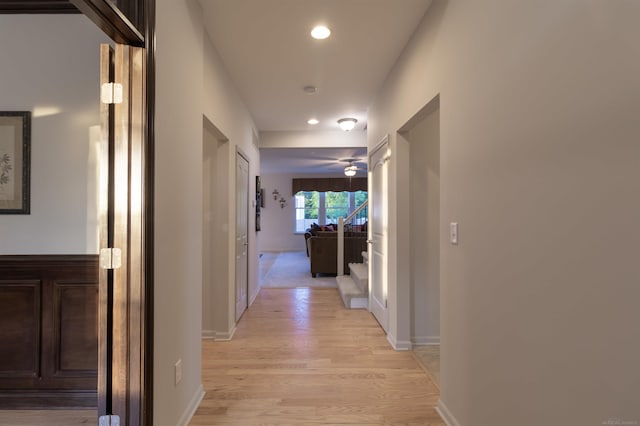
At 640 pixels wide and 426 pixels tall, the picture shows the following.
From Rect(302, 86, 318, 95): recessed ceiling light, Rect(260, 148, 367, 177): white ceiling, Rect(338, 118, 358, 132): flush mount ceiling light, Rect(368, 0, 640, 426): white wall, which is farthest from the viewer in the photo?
Rect(260, 148, 367, 177): white ceiling

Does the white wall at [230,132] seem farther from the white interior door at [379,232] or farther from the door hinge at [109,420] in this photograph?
the door hinge at [109,420]

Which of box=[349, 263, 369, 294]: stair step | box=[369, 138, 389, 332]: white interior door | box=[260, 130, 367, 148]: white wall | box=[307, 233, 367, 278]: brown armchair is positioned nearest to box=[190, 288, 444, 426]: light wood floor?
box=[369, 138, 389, 332]: white interior door

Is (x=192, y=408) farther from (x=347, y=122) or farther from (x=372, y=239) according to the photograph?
(x=347, y=122)

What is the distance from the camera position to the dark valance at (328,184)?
10.8m

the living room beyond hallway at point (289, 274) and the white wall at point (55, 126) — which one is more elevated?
the white wall at point (55, 126)

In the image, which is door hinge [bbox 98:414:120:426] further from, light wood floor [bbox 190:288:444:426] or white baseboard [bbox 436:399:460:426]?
white baseboard [bbox 436:399:460:426]

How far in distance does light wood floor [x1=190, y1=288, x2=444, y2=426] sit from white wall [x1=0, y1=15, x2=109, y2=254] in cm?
144

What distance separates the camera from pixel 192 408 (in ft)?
6.91

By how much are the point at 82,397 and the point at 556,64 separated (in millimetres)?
3204

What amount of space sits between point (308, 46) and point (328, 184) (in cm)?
811

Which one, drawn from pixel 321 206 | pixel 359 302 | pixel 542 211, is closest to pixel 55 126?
pixel 542 211

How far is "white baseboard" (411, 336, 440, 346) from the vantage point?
3.21 m

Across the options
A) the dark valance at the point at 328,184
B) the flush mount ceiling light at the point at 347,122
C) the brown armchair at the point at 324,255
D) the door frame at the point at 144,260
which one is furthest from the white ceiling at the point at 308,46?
the dark valance at the point at 328,184

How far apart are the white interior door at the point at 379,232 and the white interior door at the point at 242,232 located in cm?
164
